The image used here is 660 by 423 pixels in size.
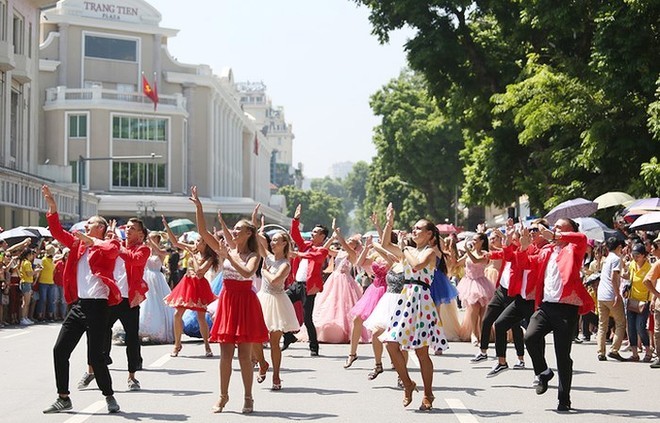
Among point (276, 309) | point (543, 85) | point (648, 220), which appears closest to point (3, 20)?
point (543, 85)

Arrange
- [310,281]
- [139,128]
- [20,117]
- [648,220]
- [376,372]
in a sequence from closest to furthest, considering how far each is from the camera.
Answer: [376,372], [310,281], [648,220], [20,117], [139,128]

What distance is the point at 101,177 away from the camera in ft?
263

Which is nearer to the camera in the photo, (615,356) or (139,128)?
(615,356)

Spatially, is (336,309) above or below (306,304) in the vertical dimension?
below

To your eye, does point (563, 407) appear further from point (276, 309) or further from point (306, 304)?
point (306, 304)

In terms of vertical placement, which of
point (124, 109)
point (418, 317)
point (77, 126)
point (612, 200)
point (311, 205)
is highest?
point (124, 109)

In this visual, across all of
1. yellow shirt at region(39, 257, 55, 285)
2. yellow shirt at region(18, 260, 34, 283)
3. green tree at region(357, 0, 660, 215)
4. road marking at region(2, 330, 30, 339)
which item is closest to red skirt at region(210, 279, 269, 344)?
road marking at region(2, 330, 30, 339)

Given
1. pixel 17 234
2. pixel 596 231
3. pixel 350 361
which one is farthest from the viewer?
pixel 17 234

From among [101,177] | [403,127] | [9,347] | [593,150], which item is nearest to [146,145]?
[101,177]

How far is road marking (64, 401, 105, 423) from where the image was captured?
33.7 ft

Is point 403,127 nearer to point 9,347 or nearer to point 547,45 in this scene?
point 547,45

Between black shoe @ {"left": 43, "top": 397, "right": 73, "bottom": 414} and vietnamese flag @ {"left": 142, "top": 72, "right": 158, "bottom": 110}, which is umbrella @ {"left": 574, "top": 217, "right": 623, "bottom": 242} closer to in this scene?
black shoe @ {"left": 43, "top": 397, "right": 73, "bottom": 414}

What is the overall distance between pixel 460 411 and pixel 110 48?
75.3 metres

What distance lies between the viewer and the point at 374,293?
1523 centimetres
